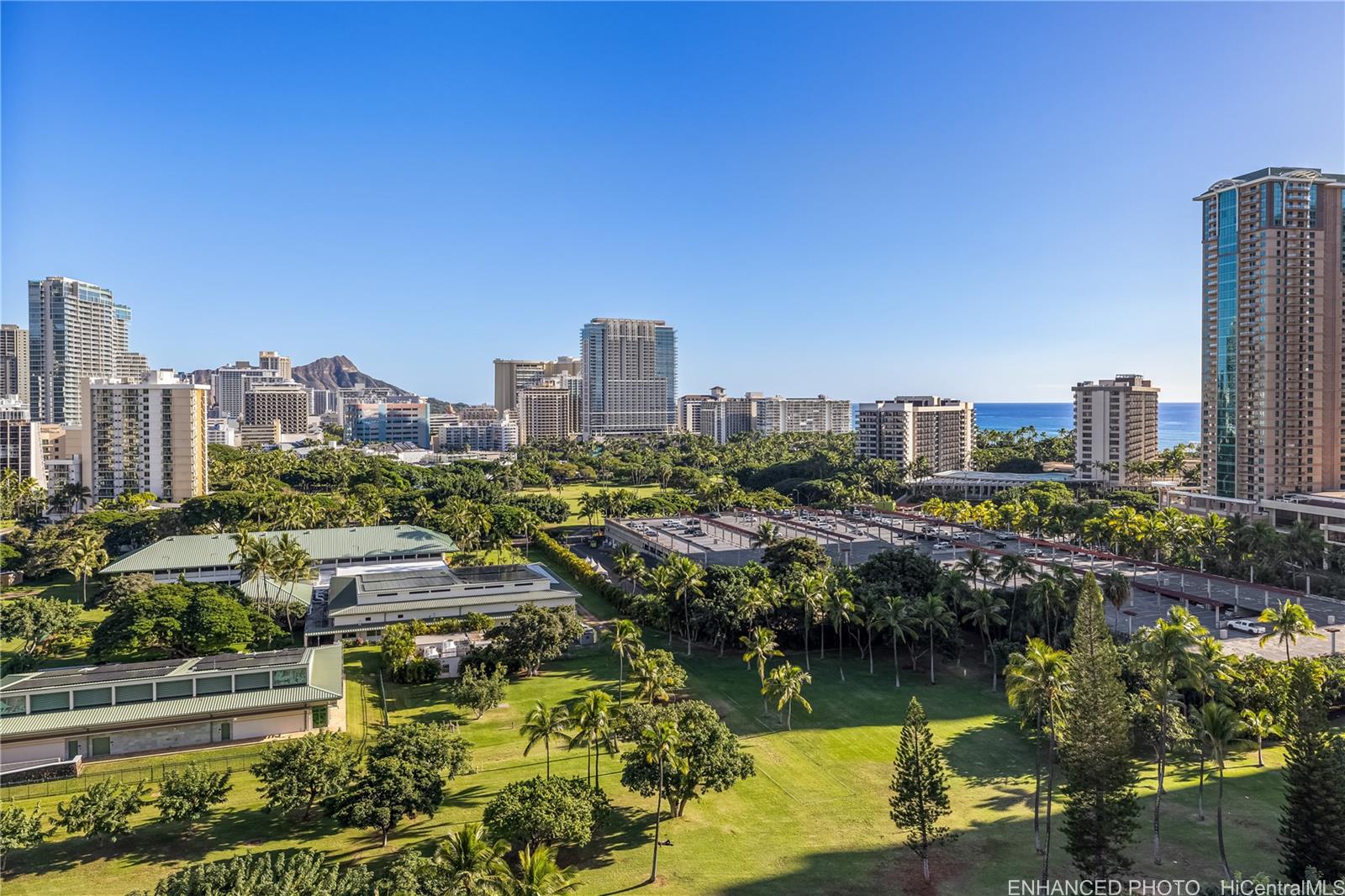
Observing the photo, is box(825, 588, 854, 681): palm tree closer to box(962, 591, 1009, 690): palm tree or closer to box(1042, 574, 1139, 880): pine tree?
box(962, 591, 1009, 690): palm tree

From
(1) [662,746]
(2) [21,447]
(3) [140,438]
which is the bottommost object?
(1) [662,746]

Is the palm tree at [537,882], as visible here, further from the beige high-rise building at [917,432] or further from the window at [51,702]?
the beige high-rise building at [917,432]

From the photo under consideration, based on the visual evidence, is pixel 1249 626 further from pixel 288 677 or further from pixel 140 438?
pixel 140 438

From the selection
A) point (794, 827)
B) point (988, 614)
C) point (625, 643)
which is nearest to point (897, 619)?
point (988, 614)

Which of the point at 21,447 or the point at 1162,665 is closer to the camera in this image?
the point at 1162,665

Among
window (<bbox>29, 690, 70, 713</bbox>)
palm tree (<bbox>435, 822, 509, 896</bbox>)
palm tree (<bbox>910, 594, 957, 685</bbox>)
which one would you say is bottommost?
window (<bbox>29, 690, 70, 713</bbox>)

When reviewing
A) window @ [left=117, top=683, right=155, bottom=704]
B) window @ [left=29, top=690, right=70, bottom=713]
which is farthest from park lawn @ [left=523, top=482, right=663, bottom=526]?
window @ [left=29, top=690, right=70, bottom=713]
